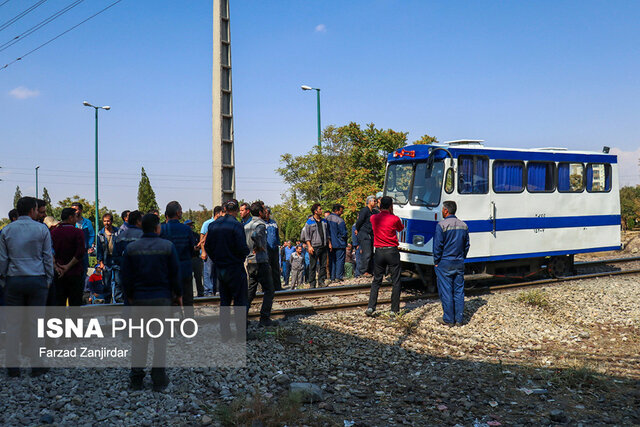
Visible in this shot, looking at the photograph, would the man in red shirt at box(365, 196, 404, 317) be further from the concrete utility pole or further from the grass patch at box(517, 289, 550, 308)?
the concrete utility pole

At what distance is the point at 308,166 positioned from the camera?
26875 millimetres

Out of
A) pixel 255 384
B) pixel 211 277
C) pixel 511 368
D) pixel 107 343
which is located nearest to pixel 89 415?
pixel 255 384

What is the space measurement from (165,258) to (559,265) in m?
11.0

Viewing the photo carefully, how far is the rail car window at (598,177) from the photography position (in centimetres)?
1330

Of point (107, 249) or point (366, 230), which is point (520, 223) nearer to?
point (366, 230)

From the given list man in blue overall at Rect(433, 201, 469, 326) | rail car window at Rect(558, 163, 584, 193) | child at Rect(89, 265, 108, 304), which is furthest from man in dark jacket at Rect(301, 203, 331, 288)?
rail car window at Rect(558, 163, 584, 193)

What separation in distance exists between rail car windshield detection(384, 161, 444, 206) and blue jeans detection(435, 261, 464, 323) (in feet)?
7.11

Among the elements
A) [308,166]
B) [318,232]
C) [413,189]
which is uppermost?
[308,166]

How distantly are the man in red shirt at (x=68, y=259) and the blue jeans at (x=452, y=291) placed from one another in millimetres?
5676

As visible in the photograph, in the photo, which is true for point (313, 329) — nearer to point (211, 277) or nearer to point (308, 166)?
point (211, 277)

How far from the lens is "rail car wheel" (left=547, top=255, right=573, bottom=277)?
43.8ft

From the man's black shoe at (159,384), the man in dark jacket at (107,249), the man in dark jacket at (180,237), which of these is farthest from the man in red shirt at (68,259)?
the man in dark jacket at (107,249)

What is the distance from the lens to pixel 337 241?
1329 centimetres

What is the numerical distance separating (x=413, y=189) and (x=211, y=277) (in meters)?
4.81
